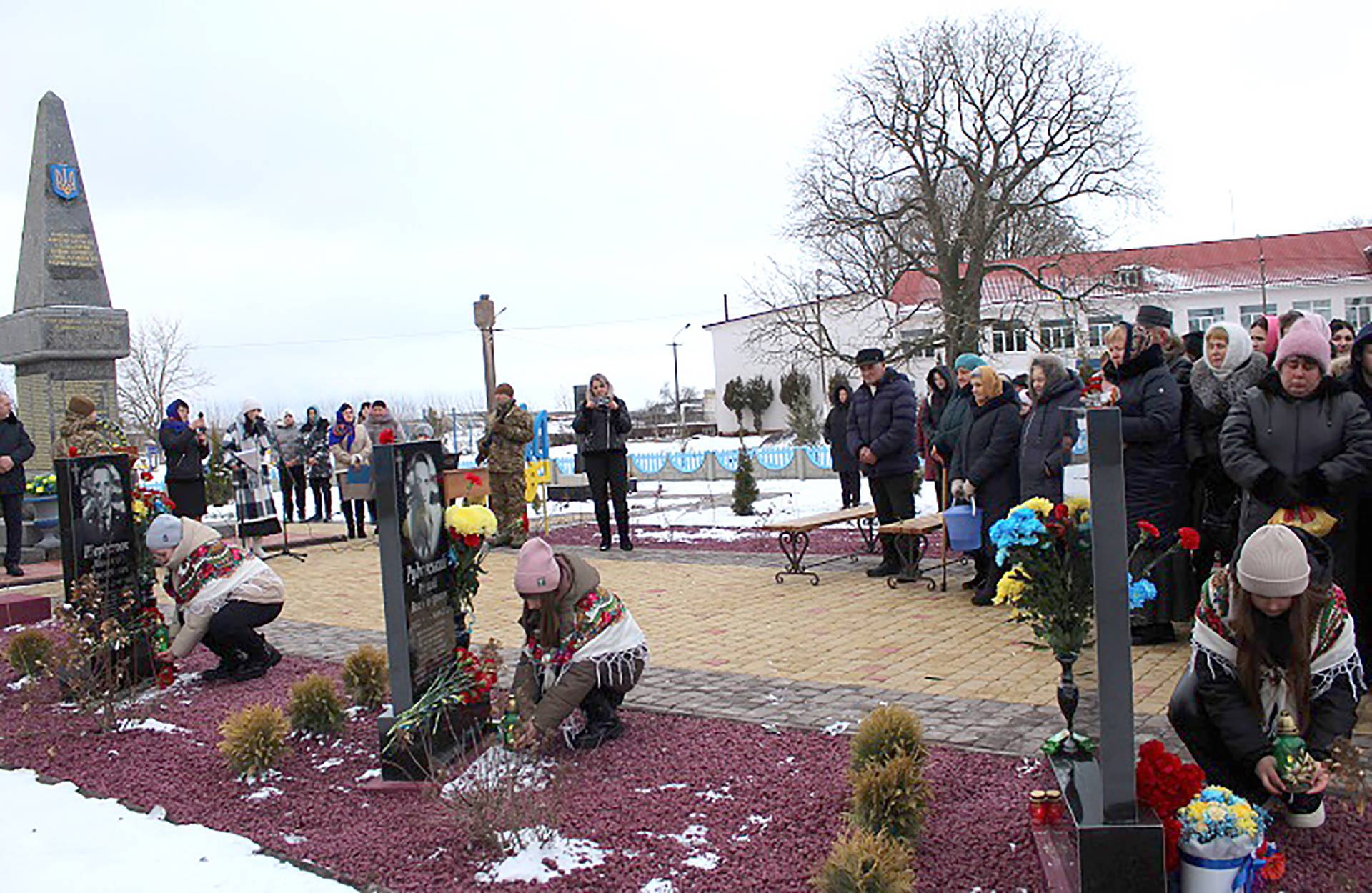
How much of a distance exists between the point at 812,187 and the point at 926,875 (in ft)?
116

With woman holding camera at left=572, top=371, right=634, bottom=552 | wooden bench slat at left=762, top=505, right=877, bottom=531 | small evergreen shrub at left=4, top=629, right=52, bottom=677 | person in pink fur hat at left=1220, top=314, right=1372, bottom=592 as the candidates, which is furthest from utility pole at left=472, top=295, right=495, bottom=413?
person in pink fur hat at left=1220, top=314, right=1372, bottom=592

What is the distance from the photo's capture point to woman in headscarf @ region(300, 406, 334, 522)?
17.1 m

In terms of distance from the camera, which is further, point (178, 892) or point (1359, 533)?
point (1359, 533)

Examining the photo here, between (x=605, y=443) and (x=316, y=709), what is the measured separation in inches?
270

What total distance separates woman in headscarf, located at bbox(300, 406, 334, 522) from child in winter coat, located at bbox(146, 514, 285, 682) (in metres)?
10.5

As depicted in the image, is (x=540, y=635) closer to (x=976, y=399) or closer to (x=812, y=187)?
(x=976, y=399)

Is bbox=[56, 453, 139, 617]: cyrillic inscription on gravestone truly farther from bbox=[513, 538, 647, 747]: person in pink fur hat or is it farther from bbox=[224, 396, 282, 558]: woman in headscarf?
bbox=[224, 396, 282, 558]: woman in headscarf

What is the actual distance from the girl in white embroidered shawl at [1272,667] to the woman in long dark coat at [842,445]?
9.74m

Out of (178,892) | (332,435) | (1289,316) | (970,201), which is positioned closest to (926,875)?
(178,892)

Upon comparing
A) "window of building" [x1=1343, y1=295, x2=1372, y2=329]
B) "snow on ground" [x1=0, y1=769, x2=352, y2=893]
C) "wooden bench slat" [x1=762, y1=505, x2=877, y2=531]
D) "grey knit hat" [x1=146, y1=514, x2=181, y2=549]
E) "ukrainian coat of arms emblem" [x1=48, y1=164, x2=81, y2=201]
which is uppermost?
"ukrainian coat of arms emblem" [x1=48, y1=164, x2=81, y2=201]

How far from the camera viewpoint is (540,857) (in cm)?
387

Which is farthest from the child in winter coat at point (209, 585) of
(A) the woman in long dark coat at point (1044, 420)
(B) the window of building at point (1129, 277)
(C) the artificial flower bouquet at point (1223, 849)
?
(B) the window of building at point (1129, 277)

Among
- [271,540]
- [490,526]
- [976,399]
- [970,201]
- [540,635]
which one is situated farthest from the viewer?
[970,201]

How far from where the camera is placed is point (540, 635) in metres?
4.97
